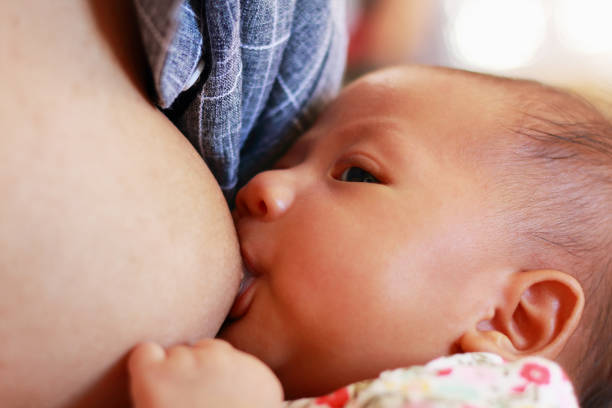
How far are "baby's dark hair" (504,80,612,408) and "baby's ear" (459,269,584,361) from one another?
3 centimetres

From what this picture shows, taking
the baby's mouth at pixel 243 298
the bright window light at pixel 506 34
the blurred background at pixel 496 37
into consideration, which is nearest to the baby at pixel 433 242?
the baby's mouth at pixel 243 298

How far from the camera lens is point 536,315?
77 cm

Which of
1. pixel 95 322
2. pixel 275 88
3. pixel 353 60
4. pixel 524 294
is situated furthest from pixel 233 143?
pixel 353 60

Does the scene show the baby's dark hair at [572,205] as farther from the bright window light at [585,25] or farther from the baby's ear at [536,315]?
the bright window light at [585,25]

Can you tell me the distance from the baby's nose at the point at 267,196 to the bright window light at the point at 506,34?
2323 millimetres

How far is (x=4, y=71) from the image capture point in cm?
49

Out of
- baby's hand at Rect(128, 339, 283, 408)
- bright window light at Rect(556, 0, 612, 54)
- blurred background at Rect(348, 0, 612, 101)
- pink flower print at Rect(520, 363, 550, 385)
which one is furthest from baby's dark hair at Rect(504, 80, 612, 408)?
bright window light at Rect(556, 0, 612, 54)

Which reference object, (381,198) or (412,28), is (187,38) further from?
(412,28)

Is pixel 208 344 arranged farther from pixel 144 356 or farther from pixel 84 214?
pixel 84 214

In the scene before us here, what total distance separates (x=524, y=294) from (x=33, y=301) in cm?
59

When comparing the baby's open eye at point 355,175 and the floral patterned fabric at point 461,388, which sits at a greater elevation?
the baby's open eye at point 355,175

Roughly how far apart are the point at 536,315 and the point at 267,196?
1.28ft

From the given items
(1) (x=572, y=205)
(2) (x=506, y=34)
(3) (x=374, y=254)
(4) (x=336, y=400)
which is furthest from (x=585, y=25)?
(4) (x=336, y=400)

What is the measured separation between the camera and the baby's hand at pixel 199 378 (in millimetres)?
534
